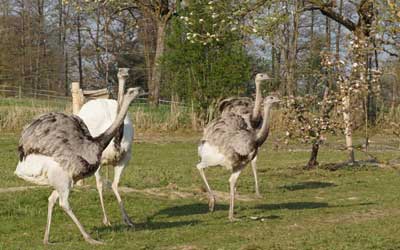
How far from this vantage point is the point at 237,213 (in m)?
11.6

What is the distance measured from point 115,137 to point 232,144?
1.72 meters

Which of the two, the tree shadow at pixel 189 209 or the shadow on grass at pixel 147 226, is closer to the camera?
the shadow on grass at pixel 147 226

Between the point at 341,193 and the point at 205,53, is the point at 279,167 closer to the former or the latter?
the point at 341,193

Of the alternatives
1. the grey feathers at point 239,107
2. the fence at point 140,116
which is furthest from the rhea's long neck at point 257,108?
the fence at point 140,116

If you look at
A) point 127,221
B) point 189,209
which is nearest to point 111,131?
point 127,221

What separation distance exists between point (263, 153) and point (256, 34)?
5993 mm

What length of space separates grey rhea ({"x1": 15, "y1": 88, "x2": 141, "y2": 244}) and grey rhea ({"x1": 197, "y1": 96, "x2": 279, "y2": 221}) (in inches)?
94.1

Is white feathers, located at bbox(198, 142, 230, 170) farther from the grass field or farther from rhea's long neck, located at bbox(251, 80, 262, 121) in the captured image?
rhea's long neck, located at bbox(251, 80, 262, 121)

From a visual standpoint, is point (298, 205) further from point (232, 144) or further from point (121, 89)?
point (121, 89)

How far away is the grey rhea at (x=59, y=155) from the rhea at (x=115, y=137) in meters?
1.12

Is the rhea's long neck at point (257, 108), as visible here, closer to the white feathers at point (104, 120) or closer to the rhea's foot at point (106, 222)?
the white feathers at point (104, 120)

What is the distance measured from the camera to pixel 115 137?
10.4m

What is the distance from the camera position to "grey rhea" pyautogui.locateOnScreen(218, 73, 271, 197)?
1322cm

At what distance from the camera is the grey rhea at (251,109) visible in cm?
1322
